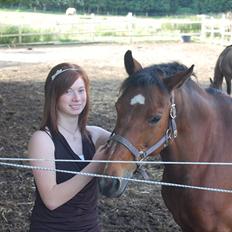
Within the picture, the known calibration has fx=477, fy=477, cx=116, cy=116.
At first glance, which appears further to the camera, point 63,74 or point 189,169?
point 189,169

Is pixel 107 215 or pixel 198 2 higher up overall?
pixel 198 2

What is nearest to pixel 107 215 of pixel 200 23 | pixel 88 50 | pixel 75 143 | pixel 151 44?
pixel 75 143

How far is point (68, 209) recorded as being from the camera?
2537mm

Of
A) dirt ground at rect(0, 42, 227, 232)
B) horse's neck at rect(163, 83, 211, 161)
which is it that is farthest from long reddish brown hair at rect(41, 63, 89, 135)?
dirt ground at rect(0, 42, 227, 232)

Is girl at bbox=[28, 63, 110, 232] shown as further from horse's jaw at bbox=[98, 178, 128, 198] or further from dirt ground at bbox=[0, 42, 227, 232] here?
dirt ground at bbox=[0, 42, 227, 232]

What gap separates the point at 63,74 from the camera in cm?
246

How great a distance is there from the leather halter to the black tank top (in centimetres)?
23

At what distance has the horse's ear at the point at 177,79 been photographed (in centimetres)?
252

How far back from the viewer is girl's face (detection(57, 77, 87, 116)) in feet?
8.05

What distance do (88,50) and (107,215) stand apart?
52.3ft

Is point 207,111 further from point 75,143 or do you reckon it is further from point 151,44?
point 151,44

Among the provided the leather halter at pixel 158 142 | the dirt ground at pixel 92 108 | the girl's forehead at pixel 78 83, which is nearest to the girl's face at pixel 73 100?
the girl's forehead at pixel 78 83

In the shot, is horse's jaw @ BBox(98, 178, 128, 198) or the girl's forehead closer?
horse's jaw @ BBox(98, 178, 128, 198)

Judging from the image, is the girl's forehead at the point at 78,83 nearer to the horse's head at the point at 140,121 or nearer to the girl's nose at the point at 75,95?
the girl's nose at the point at 75,95
